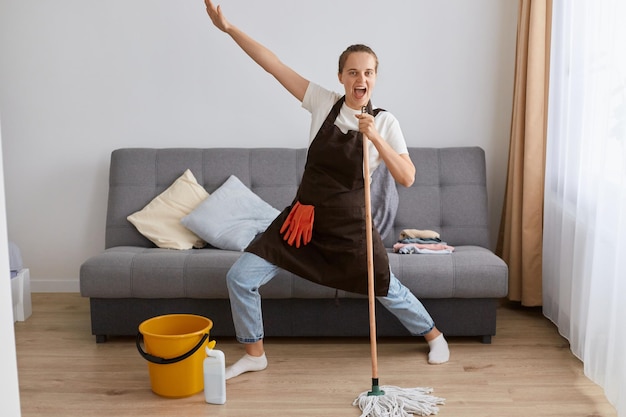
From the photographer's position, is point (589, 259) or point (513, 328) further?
point (513, 328)

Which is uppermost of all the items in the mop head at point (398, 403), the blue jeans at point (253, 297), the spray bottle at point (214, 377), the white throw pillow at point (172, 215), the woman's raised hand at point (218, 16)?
the woman's raised hand at point (218, 16)

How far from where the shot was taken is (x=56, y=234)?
14.4ft

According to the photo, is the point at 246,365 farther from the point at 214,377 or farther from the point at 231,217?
the point at 231,217

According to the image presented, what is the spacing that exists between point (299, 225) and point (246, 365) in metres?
0.64

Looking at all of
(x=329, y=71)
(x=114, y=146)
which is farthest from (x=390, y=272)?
(x=114, y=146)

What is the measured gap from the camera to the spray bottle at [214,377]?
279 cm

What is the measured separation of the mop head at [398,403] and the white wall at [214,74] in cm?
173

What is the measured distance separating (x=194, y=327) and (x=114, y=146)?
158 cm

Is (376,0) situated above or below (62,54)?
above

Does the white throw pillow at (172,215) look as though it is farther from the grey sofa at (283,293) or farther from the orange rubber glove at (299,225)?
the orange rubber glove at (299,225)

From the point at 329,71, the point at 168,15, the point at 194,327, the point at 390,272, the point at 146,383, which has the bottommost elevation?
the point at 146,383

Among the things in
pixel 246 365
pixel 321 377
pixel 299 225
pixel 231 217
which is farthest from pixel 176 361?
pixel 231 217

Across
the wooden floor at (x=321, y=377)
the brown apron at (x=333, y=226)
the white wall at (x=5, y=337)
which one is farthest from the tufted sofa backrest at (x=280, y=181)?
the white wall at (x=5, y=337)

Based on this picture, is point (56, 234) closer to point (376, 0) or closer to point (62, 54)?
point (62, 54)
